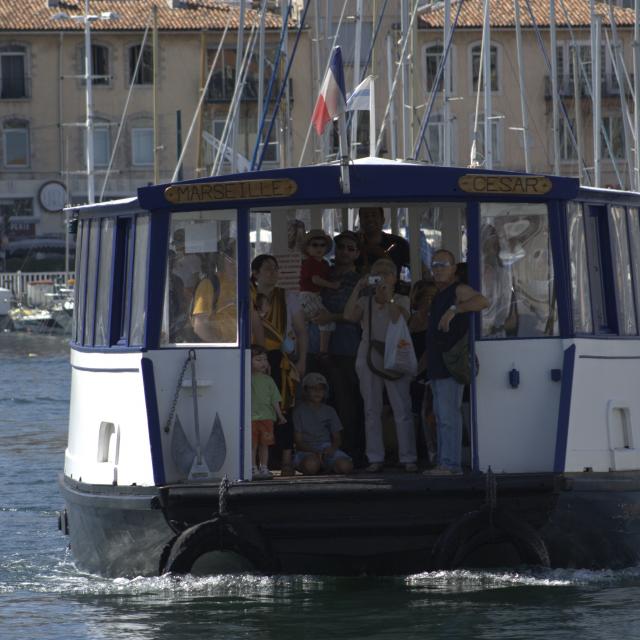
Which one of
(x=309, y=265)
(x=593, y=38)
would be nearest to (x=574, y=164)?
(x=593, y=38)

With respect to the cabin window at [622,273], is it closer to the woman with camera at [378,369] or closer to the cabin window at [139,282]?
the woman with camera at [378,369]

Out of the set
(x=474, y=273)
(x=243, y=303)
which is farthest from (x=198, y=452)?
(x=474, y=273)

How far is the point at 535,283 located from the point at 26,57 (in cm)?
6085

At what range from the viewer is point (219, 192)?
12.2 metres

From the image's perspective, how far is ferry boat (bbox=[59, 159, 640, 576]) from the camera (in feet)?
39.6

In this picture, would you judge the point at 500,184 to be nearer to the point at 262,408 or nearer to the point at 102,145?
the point at 262,408

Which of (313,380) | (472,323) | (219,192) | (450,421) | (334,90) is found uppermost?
(334,90)

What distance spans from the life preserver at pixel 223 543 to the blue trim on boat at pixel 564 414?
2.04 meters

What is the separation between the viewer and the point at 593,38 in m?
33.4

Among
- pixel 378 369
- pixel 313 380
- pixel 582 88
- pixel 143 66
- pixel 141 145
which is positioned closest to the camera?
pixel 378 369

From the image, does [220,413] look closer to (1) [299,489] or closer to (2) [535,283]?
(1) [299,489]

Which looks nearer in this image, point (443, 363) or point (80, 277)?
point (443, 363)

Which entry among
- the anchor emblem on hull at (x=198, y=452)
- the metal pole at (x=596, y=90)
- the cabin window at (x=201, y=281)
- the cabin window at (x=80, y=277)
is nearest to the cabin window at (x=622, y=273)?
the cabin window at (x=201, y=281)

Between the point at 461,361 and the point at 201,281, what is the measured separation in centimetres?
185
